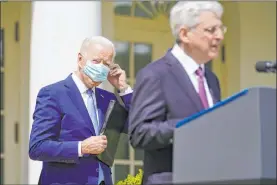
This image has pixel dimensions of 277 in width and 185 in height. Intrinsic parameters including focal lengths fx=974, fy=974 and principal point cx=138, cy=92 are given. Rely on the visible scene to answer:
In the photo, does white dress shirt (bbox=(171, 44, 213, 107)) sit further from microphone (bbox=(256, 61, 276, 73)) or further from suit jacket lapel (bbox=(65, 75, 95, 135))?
suit jacket lapel (bbox=(65, 75, 95, 135))

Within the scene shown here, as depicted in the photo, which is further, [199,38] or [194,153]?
[199,38]

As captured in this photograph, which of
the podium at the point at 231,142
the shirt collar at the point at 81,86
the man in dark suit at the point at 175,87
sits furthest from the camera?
the shirt collar at the point at 81,86

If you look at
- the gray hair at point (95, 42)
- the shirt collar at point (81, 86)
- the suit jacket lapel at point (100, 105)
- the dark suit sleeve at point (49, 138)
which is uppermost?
the gray hair at point (95, 42)

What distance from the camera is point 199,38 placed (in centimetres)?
290

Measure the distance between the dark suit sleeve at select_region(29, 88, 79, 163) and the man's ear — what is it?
36.3 inches

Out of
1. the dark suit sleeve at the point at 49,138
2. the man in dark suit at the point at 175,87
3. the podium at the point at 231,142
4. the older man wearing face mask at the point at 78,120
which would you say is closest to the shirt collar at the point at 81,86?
the older man wearing face mask at the point at 78,120

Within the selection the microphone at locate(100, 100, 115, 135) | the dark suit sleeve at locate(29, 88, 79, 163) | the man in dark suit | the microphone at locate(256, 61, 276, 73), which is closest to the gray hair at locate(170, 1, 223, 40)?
the man in dark suit

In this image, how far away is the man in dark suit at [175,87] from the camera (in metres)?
2.86

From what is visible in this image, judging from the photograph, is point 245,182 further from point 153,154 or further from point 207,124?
point 153,154

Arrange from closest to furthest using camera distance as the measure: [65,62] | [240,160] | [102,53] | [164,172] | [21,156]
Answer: [240,160] < [164,172] < [102,53] < [65,62] < [21,156]

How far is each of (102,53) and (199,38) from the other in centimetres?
85

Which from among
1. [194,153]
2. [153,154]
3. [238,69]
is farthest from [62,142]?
[238,69]

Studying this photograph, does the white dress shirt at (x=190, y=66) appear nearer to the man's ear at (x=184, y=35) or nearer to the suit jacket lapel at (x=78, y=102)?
the man's ear at (x=184, y=35)

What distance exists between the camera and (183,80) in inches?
115
